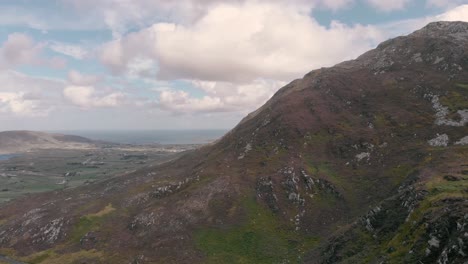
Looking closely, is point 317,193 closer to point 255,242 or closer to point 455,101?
point 255,242

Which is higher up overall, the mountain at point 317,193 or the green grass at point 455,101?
the green grass at point 455,101

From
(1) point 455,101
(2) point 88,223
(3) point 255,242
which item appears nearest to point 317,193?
(3) point 255,242

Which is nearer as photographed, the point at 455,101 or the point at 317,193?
the point at 317,193

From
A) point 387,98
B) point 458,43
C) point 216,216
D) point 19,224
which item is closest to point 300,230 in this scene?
point 216,216

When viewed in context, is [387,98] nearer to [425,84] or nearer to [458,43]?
[425,84]

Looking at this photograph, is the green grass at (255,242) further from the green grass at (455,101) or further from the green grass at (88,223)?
the green grass at (455,101)

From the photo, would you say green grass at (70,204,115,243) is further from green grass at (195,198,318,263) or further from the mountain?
green grass at (195,198,318,263)

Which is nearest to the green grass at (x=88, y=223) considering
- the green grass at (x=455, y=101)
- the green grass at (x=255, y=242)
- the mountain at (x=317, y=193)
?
the mountain at (x=317, y=193)
